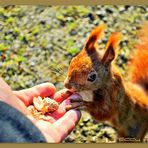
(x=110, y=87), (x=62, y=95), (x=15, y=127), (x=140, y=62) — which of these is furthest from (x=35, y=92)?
(x=140, y=62)

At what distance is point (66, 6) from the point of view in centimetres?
330

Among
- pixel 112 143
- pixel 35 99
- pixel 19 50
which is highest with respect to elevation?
pixel 19 50

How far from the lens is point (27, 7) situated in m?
3.29

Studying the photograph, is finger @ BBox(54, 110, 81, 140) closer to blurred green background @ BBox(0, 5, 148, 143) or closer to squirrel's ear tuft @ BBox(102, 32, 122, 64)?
blurred green background @ BBox(0, 5, 148, 143)

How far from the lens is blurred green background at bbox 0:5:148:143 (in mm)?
3283

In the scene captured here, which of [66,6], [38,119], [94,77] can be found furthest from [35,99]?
[66,6]

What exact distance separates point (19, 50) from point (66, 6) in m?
0.35

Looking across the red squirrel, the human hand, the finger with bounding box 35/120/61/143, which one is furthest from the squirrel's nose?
the finger with bounding box 35/120/61/143

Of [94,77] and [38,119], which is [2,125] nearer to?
[38,119]

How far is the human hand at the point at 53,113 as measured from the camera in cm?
298

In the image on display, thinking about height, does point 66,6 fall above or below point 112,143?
above

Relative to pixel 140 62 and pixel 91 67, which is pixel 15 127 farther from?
pixel 140 62

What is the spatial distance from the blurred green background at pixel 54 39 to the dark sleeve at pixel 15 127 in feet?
0.85

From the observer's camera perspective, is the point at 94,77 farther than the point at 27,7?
No
